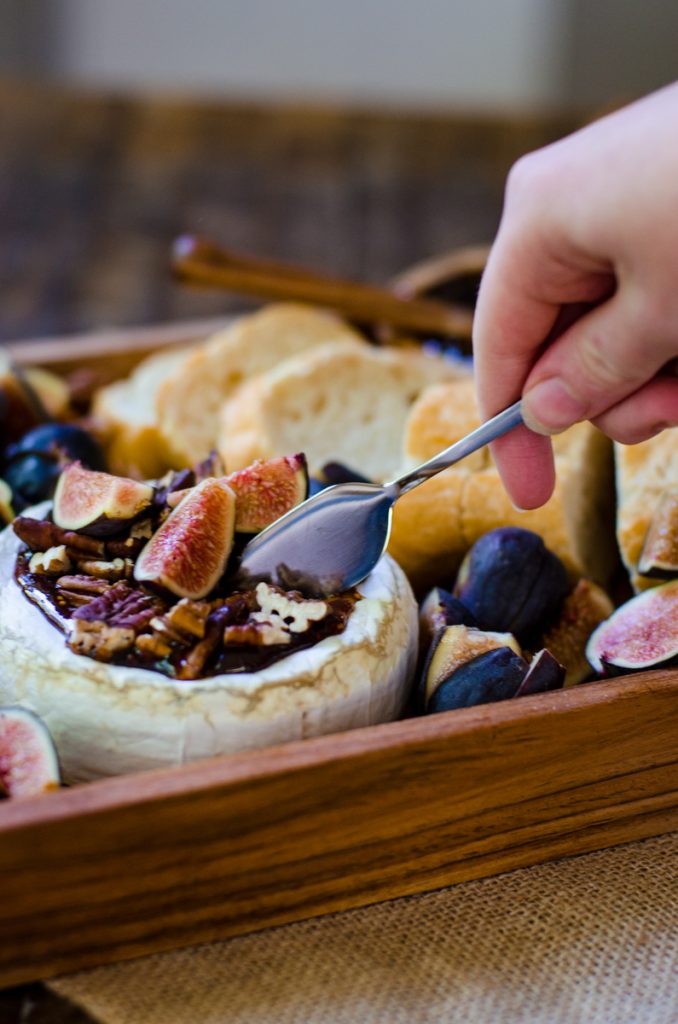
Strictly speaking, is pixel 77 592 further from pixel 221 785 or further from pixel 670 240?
pixel 670 240

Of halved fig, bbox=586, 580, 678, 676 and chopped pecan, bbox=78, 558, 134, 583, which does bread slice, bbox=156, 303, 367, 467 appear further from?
halved fig, bbox=586, 580, 678, 676

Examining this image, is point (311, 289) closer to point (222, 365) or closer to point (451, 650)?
point (222, 365)

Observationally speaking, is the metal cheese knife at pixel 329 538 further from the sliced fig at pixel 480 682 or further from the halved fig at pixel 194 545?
the sliced fig at pixel 480 682

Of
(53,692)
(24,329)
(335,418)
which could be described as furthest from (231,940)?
(24,329)

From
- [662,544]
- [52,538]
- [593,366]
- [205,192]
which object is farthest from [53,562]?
[205,192]

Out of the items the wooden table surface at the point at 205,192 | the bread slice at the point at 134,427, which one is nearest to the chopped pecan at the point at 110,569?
the bread slice at the point at 134,427

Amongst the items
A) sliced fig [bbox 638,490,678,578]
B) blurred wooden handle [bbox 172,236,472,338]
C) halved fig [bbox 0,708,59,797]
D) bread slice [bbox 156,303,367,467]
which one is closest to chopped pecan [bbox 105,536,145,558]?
halved fig [bbox 0,708,59,797]
